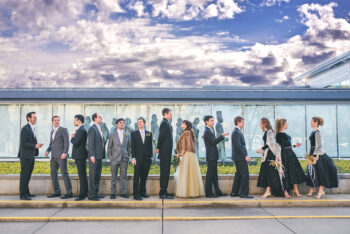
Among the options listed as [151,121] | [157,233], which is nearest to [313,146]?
Result: [157,233]

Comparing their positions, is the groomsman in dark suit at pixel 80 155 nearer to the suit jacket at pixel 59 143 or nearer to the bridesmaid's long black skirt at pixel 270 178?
the suit jacket at pixel 59 143

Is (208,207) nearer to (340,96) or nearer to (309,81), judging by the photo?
(340,96)

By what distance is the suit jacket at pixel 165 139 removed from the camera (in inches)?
312

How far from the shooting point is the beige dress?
25.6ft

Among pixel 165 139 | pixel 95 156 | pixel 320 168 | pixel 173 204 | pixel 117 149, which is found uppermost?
pixel 165 139

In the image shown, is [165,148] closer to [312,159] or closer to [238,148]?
[238,148]

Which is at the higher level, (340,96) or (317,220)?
(340,96)

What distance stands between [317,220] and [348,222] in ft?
1.76

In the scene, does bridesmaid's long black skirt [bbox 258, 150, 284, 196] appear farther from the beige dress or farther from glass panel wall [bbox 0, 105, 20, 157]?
glass panel wall [bbox 0, 105, 20, 157]

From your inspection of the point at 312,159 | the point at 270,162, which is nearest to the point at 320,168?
the point at 312,159

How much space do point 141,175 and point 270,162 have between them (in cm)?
309

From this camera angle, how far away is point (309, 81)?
3616 cm

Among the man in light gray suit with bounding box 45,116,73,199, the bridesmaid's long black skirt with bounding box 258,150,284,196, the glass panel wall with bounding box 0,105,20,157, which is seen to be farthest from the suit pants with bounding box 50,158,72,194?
the glass panel wall with bounding box 0,105,20,157

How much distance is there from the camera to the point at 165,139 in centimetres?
796
